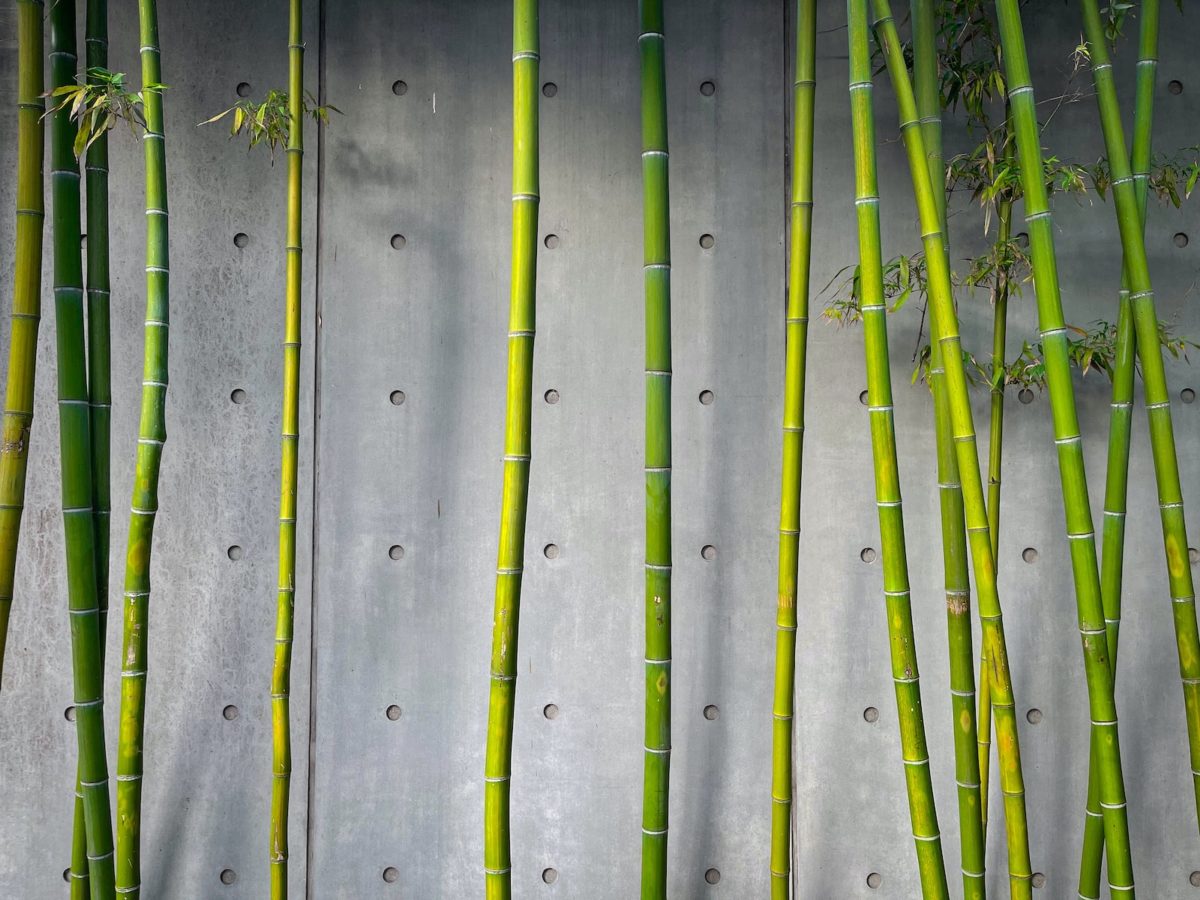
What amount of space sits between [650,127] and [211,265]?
61.9 inches

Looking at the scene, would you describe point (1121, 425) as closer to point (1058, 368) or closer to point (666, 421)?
point (1058, 368)

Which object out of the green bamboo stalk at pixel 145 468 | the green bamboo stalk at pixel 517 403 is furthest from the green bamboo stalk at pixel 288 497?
the green bamboo stalk at pixel 517 403

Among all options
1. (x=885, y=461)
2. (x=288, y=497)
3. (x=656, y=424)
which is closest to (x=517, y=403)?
(x=656, y=424)

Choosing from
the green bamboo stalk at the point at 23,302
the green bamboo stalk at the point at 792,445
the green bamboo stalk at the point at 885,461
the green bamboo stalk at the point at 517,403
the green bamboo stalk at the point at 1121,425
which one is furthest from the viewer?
the green bamboo stalk at the point at 792,445

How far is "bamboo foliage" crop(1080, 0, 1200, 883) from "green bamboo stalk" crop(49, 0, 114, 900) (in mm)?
2187

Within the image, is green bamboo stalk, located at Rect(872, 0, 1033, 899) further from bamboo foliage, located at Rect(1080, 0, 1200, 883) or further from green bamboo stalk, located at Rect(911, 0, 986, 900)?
bamboo foliage, located at Rect(1080, 0, 1200, 883)

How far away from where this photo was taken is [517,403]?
1.86 meters

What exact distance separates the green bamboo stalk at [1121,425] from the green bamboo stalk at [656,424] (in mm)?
997

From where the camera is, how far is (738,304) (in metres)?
2.96

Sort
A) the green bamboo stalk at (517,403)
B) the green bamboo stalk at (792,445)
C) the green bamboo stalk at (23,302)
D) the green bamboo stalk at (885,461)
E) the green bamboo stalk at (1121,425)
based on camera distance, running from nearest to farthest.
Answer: the green bamboo stalk at (517,403) < the green bamboo stalk at (885,461) < the green bamboo stalk at (23,302) < the green bamboo stalk at (1121,425) < the green bamboo stalk at (792,445)

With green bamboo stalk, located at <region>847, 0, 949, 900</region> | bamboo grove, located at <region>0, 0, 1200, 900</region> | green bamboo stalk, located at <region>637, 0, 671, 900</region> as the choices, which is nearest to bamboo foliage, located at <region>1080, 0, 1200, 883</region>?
bamboo grove, located at <region>0, 0, 1200, 900</region>

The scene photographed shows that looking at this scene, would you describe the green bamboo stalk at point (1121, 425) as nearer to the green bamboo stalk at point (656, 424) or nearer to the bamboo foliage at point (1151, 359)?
the bamboo foliage at point (1151, 359)

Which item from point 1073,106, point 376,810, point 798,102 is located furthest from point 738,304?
point 376,810

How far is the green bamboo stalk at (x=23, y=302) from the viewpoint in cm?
208
